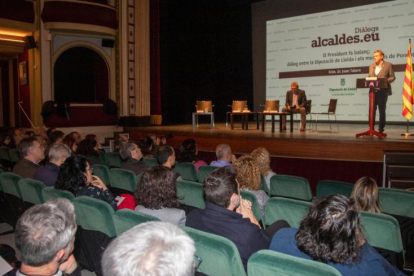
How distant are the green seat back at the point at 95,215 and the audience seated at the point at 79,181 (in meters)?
0.33

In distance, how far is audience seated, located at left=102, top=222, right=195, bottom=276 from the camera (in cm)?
92

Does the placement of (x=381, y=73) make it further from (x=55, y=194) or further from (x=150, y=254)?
(x=150, y=254)

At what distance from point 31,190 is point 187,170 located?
1720mm

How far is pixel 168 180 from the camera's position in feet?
8.52

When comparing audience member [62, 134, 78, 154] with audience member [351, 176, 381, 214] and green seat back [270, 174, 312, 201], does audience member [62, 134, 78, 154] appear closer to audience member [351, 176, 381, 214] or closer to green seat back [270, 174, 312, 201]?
green seat back [270, 174, 312, 201]

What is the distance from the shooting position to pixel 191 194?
307 cm

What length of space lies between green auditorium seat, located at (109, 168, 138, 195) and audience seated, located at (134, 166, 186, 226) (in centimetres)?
97

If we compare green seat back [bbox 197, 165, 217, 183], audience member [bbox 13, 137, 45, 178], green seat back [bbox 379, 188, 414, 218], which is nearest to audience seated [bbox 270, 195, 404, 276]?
green seat back [bbox 379, 188, 414, 218]

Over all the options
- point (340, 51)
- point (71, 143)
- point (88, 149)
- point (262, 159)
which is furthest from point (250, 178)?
point (340, 51)

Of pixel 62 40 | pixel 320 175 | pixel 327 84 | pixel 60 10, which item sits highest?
pixel 60 10

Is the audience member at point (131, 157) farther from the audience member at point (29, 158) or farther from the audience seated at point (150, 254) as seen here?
the audience seated at point (150, 254)

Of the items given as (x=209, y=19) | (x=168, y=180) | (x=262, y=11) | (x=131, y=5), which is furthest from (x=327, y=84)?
(x=168, y=180)

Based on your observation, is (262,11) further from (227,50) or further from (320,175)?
(320,175)

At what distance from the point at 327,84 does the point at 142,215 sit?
329 inches
